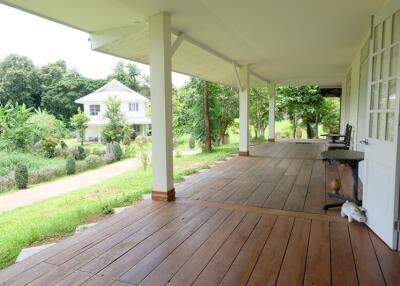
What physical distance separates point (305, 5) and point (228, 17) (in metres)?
1.02

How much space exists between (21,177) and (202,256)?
8632 millimetres

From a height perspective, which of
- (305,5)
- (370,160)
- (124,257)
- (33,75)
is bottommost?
(124,257)

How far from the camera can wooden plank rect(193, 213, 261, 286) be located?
78.1 inches

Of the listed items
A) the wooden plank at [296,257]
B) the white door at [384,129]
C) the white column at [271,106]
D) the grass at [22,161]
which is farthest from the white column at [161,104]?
the white column at [271,106]

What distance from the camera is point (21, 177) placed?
8750 mm

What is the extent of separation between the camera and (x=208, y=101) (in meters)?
12.2

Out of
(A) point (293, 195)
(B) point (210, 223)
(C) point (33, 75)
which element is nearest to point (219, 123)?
(A) point (293, 195)

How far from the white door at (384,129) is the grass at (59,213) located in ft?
9.91

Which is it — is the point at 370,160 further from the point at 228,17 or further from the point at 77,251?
the point at 77,251

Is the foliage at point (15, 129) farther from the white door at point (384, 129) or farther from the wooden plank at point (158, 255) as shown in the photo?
the white door at point (384, 129)

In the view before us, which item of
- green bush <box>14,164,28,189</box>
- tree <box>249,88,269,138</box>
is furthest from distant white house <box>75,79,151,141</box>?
green bush <box>14,164,28,189</box>

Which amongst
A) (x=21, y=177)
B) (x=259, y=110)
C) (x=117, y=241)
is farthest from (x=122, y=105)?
(x=117, y=241)

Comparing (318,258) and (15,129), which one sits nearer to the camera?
(318,258)

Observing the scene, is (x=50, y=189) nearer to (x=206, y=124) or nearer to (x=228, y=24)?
(x=206, y=124)
